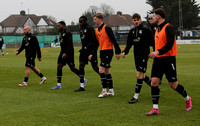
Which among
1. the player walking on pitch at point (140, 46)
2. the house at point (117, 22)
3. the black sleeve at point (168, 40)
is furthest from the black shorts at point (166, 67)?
the house at point (117, 22)

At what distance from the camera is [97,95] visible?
1032 centimetres

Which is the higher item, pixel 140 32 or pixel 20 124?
pixel 140 32

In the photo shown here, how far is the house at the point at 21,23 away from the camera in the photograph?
13100 centimetres

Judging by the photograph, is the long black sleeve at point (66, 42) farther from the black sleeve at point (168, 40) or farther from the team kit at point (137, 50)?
the black sleeve at point (168, 40)

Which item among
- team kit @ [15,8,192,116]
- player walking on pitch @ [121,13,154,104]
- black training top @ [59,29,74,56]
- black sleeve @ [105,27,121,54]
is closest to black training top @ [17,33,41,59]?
team kit @ [15,8,192,116]

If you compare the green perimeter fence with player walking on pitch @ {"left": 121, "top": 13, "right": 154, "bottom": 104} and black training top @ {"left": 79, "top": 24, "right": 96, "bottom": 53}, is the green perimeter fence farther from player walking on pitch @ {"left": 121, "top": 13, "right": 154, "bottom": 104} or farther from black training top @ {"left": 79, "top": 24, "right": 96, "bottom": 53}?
player walking on pitch @ {"left": 121, "top": 13, "right": 154, "bottom": 104}

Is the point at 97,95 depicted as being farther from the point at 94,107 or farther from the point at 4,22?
the point at 4,22

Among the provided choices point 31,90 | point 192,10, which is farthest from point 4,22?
point 31,90

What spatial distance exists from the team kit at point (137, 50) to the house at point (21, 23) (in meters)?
121

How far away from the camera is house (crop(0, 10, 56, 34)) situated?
131000 millimetres

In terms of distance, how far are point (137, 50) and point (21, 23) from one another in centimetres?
12605

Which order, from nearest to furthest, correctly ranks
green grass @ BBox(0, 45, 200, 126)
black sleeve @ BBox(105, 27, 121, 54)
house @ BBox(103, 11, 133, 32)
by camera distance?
green grass @ BBox(0, 45, 200, 126), black sleeve @ BBox(105, 27, 121, 54), house @ BBox(103, 11, 133, 32)

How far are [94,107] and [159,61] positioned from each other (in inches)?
76.8

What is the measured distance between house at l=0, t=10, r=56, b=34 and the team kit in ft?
396
